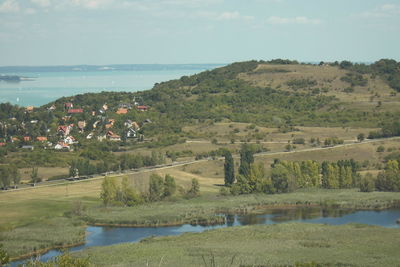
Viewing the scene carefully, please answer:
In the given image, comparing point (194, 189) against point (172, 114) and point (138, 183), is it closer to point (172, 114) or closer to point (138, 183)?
point (138, 183)

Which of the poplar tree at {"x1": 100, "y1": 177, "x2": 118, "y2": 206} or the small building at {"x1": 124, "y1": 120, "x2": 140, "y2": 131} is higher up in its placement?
the small building at {"x1": 124, "y1": 120, "x2": 140, "y2": 131}

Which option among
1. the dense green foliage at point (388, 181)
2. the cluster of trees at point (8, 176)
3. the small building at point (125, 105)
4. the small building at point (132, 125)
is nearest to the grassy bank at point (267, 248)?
the dense green foliage at point (388, 181)

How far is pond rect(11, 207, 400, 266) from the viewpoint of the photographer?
58.5 metres

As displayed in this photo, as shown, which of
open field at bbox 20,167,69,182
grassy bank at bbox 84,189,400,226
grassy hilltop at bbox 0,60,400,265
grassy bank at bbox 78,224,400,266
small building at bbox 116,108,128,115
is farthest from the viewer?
small building at bbox 116,108,128,115

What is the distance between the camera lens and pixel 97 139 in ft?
380

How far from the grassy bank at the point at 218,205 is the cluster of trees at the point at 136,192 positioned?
1.58 metres

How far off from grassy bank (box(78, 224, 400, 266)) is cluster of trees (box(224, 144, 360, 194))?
63.8 feet

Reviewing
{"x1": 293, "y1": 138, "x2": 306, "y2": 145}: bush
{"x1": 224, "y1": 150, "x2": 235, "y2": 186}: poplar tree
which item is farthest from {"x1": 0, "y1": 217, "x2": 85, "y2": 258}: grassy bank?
{"x1": 293, "y1": 138, "x2": 306, "y2": 145}: bush

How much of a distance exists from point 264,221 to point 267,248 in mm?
14352

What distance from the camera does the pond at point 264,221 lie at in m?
58.5

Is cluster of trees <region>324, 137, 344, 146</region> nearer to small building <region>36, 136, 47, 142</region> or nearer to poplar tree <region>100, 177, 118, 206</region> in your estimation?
poplar tree <region>100, 177, 118, 206</region>

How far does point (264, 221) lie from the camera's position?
64.5 metres

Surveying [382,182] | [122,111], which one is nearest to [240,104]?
[122,111]

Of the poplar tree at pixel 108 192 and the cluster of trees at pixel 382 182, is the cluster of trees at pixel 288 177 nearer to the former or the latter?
the cluster of trees at pixel 382 182
